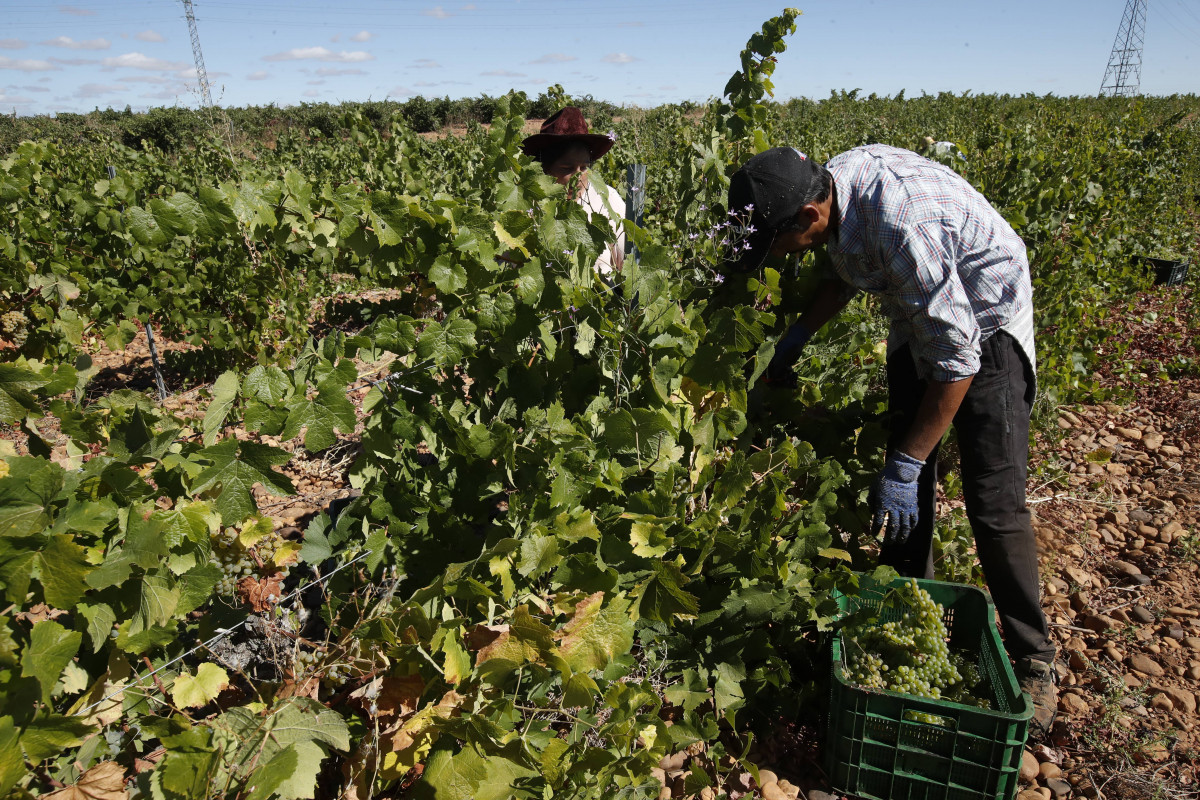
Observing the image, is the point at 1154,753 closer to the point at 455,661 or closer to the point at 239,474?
the point at 455,661

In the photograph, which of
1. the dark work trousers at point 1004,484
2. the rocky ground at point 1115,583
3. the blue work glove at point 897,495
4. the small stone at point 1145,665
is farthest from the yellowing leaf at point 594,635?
the small stone at point 1145,665

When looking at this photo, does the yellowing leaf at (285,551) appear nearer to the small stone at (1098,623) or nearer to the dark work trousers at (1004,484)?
the dark work trousers at (1004,484)

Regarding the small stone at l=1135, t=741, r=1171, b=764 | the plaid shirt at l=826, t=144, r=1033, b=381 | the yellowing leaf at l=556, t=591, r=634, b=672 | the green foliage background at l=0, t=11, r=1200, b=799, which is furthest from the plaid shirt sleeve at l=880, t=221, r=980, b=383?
the small stone at l=1135, t=741, r=1171, b=764

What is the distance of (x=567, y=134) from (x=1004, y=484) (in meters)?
2.44

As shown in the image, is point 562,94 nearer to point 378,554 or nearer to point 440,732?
point 378,554

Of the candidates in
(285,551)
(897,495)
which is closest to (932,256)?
(897,495)

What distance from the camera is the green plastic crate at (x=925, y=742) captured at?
191 cm

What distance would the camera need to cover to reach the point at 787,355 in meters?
2.83

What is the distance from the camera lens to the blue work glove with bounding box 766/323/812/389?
282 cm

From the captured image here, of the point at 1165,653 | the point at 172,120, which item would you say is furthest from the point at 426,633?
the point at 172,120

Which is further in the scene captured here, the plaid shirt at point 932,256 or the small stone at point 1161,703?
the small stone at point 1161,703

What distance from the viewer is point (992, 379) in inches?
91.9

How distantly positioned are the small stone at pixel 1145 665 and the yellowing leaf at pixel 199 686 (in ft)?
10.4

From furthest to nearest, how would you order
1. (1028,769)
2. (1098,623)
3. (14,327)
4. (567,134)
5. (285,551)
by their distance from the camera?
1. (14,327)
2. (567,134)
3. (1098,623)
4. (1028,769)
5. (285,551)
